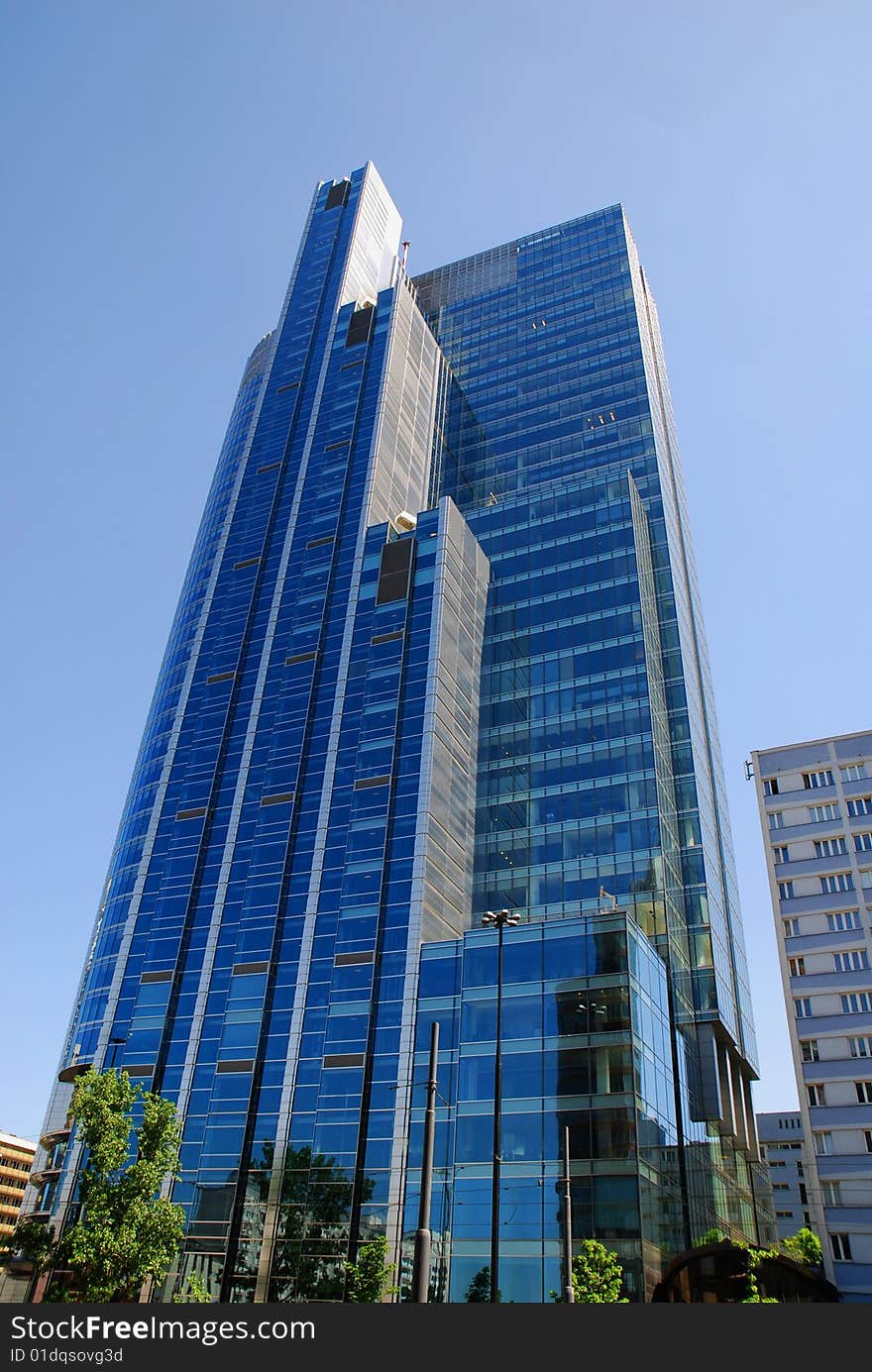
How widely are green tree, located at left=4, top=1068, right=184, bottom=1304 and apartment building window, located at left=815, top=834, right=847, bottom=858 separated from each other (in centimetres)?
4560

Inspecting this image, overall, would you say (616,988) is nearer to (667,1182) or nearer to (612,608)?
(667,1182)

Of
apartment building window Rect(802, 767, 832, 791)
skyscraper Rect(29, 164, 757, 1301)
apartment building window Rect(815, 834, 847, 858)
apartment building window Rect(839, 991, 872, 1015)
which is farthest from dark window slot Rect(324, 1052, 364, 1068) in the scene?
apartment building window Rect(802, 767, 832, 791)

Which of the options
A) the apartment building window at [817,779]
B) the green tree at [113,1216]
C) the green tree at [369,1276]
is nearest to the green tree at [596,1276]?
the green tree at [369,1276]

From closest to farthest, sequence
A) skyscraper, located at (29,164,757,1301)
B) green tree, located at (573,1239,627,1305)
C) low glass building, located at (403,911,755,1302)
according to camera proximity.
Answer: green tree, located at (573,1239,627,1305)
low glass building, located at (403,911,755,1302)
skyscraper, located at (29,164,757,1301)

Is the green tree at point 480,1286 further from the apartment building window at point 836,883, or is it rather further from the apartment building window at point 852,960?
the apartment building window at point 836,883

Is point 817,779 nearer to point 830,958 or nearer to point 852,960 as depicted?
point 830,958

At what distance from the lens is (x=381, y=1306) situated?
14.3m

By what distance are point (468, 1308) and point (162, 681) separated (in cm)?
8450

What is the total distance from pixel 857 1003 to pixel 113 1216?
146ft

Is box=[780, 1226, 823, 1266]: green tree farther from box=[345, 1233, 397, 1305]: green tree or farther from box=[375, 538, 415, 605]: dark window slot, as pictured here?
box=[375, 538, 415, 605]: dark window slot

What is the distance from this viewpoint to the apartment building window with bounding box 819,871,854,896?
65.2 metres

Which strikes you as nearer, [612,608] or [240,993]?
[240,993]

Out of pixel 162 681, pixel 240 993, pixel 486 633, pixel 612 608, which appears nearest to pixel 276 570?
pixel 162 681

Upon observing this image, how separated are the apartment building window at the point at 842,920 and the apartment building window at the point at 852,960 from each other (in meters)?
1.45
